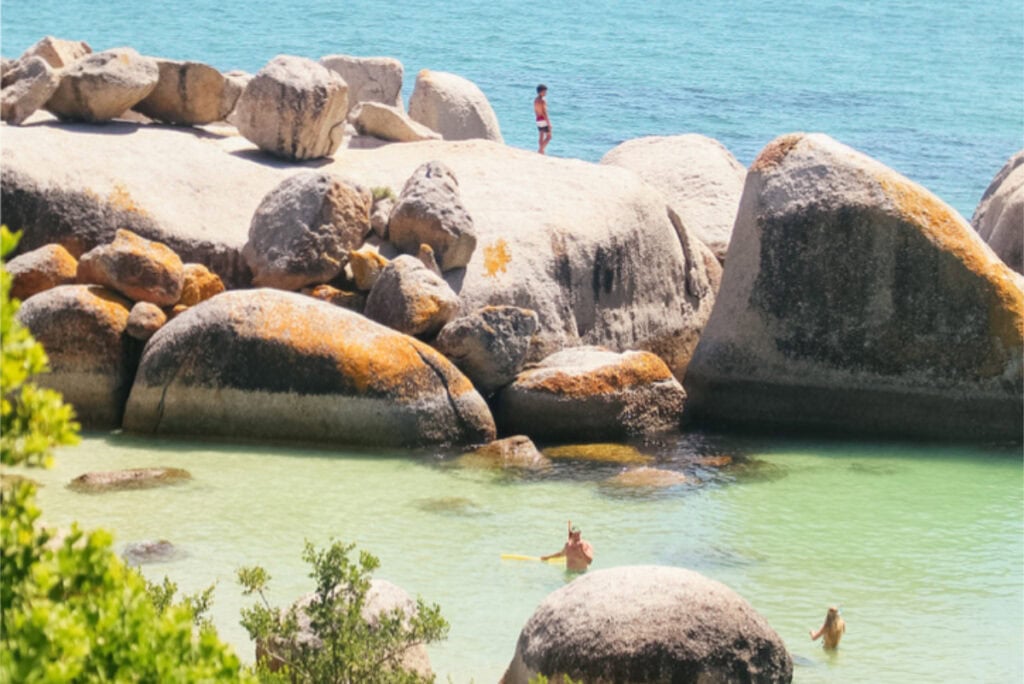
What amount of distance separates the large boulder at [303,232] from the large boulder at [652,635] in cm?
938

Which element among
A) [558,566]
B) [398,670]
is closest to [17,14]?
[558,566]

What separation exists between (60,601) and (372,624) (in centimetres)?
520

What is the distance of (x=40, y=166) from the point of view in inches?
707

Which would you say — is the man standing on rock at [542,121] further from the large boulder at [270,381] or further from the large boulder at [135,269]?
the large boulder at [270,381]

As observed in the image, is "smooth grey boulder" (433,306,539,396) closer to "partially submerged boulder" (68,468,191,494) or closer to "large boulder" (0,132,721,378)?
"large boulder" (0,132,721,378)

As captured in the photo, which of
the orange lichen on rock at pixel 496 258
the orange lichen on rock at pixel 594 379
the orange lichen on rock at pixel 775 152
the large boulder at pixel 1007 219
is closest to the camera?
the orange lichen on rock at pixel 594 379

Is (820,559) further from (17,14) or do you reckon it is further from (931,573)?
(17,14)

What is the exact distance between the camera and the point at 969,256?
18203 millimetres

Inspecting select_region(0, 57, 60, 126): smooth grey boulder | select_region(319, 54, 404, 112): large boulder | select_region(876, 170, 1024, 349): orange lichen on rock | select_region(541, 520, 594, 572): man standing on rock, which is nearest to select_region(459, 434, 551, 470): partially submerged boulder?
select_region(541, 520, 594, 572): man standing on rock

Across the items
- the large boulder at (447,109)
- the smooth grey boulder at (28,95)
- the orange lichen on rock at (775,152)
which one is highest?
the orange lichen on rock at (775,152)

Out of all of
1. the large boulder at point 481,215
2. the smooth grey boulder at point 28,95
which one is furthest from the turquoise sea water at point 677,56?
the smooth grey boulder at point 28,95

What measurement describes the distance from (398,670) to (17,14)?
6051 cm

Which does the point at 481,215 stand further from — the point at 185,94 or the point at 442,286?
the point at 185,94

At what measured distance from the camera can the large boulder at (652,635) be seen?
8633 mm
